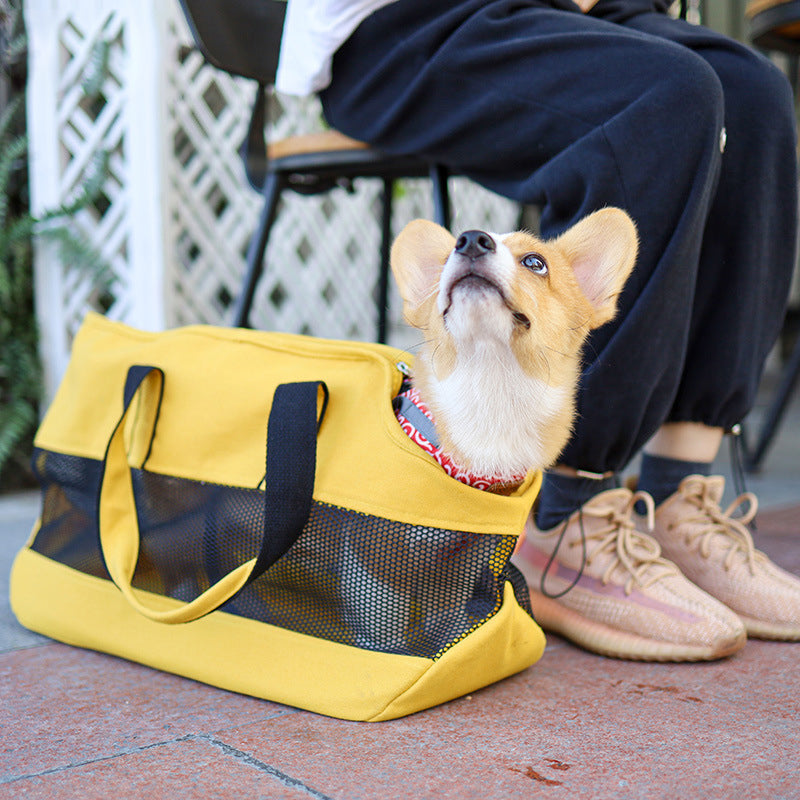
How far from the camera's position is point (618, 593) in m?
1.30

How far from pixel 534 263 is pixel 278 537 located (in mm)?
468

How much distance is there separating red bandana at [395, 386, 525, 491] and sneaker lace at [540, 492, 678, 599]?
28 cm

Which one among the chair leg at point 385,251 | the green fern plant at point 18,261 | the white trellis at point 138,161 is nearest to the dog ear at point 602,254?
the chair leg at point 385,251

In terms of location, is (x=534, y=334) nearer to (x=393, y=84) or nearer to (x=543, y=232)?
(x=543, y=232)

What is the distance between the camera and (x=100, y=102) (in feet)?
8.34

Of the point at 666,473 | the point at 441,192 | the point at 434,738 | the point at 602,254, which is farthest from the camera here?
the point at 441,192

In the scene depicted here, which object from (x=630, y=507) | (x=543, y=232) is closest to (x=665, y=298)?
(x=543, y=232)

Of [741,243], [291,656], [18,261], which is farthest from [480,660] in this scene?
[18,261]

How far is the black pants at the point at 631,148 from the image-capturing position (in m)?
1.26

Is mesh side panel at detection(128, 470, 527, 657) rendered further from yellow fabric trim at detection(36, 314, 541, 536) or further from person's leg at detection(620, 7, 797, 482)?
person's leg at detection(620, 7, 797, 482)

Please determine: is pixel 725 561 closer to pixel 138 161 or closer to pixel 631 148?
pixel 631 148

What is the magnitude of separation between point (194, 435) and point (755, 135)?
37.3 inches

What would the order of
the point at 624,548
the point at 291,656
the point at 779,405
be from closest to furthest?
the point at 291,656 < the point at 624,548 < the point at 779,405

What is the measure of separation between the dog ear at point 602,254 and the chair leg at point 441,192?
453 millimetres
